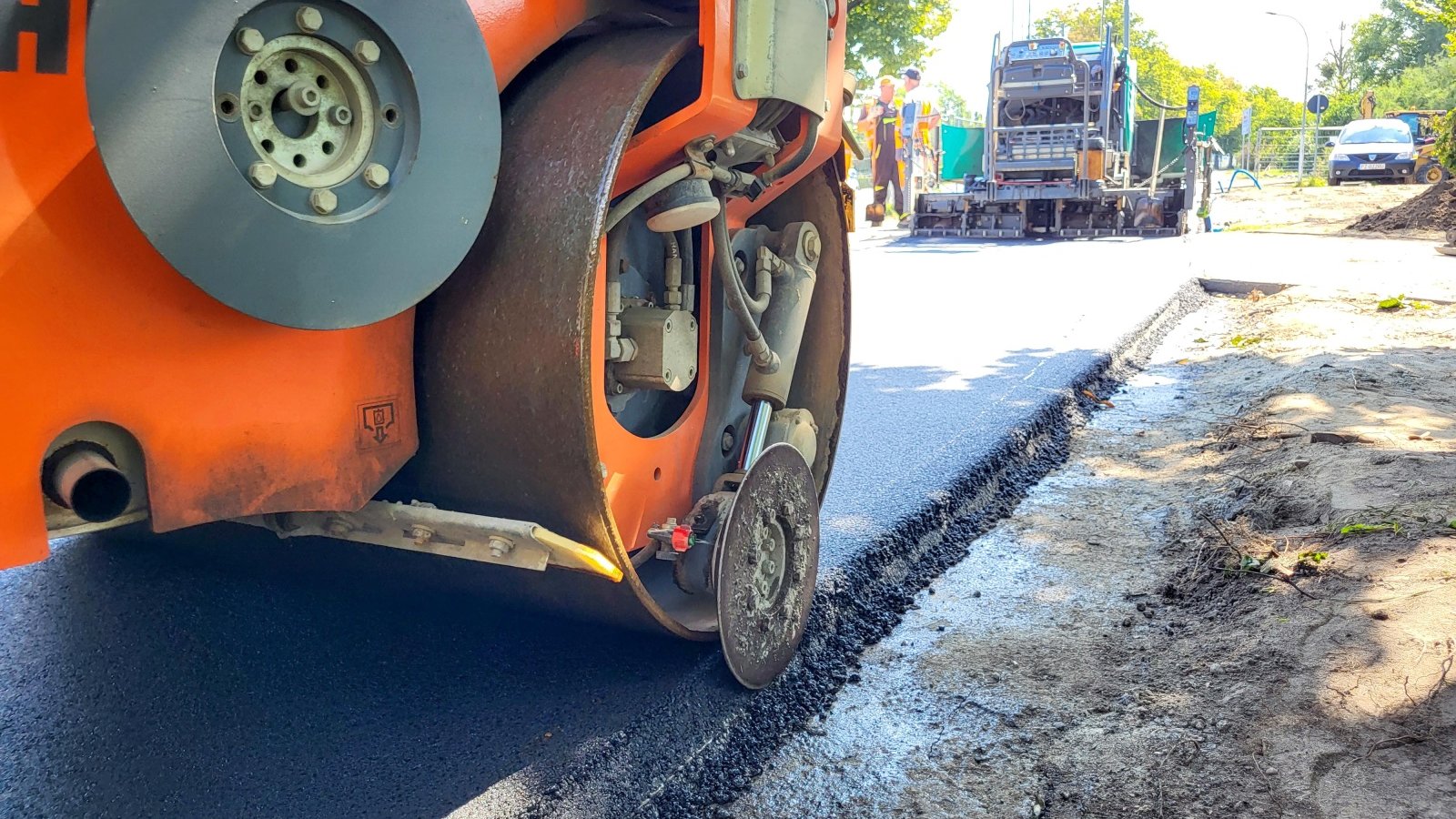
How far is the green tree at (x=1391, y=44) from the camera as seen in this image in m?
56.7

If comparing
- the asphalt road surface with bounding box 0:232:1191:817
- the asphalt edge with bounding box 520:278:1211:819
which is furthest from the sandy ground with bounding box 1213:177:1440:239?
the asphalt road surface with bounding box 0:232:1191:817

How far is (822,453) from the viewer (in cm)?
305

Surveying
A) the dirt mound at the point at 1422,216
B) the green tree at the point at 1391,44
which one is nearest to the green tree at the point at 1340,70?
the green tree at the point at 1391,44

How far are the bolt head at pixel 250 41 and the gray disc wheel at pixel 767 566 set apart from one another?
114cm

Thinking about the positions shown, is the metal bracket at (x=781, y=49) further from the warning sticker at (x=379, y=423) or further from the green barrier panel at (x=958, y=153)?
the green barrier panel at (x=958, y=153)

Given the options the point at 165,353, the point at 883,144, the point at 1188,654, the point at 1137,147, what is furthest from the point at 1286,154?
the point at 165,353

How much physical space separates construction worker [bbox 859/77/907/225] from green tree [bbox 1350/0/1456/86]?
4948 centimetres

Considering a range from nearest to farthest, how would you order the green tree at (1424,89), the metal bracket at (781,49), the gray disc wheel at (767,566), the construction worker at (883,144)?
the metal bracket at (781,49)
the gray disc wheel at (767,566)
the construction worker at (883,144)
the green tree at (1424,89)

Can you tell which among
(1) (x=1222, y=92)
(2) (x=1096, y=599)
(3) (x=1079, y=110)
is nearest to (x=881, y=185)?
(3) (x=1079, y=110)

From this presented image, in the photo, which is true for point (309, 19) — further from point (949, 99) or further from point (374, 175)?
point (949, 99)

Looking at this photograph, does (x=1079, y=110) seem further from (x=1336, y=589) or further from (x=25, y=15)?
(x=25, y=15)

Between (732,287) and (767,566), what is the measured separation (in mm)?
600

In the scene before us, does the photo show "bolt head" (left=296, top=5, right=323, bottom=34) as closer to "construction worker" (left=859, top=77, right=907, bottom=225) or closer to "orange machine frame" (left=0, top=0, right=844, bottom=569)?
"orange machine frame" (left=0, top=0, right=844, bottom=569)

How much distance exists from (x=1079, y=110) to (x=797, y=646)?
1506 cm
